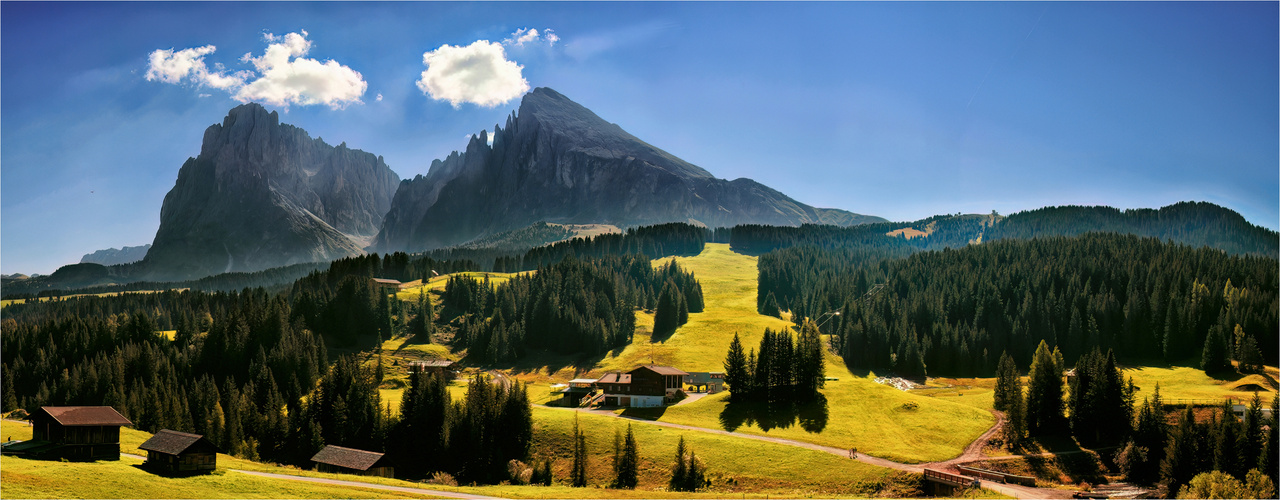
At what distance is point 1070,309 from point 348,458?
148161 millimetres

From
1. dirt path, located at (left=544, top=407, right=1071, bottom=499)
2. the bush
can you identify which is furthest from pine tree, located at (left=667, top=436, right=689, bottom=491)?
the bush

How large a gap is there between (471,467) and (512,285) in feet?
352

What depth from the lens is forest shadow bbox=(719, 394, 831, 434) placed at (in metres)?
93.2

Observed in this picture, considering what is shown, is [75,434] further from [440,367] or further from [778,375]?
[778,375]

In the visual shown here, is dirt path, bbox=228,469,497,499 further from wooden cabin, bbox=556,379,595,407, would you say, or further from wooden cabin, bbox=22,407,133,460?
wooden cabin, bbox=556,379,595,407

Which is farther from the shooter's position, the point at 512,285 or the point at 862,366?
the point at 512,285

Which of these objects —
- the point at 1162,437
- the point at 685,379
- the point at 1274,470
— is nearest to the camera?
the point at 1274,470

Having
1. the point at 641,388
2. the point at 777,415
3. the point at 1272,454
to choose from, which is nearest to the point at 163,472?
→ the point at 641,388

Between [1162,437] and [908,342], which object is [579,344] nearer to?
[908,342]

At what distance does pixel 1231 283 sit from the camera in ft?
504

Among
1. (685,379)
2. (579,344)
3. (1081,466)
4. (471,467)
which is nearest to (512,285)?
(579,344)

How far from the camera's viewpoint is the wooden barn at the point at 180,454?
2510 inches

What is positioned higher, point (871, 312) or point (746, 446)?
point (871, 312)

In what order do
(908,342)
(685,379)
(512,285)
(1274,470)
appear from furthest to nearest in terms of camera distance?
(512,285) → (908,342) → (685,379) → (1274,470)
